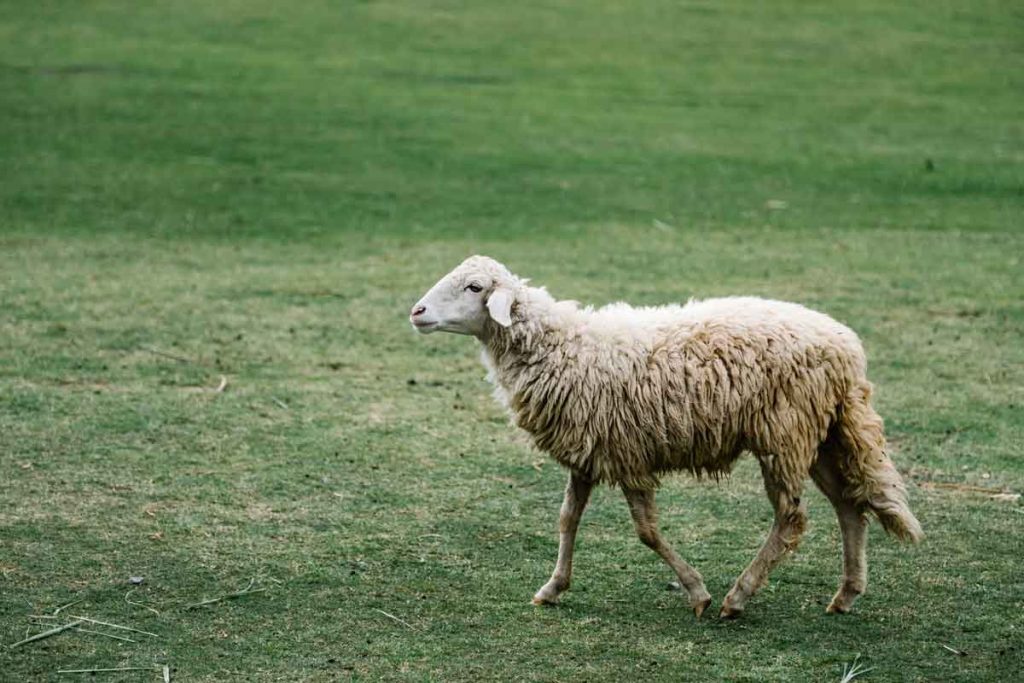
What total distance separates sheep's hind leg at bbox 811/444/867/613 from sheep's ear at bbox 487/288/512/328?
1.40m

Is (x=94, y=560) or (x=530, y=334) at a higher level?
Answer: (x=530, y=334)

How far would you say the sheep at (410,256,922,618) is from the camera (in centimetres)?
532

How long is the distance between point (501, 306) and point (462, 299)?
18 centimetres

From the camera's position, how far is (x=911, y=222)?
13047 mm

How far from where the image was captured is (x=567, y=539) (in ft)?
17.8

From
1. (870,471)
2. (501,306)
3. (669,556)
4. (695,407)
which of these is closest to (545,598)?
(669,556)

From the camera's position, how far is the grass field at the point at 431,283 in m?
5.20

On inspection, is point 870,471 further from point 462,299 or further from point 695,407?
point 462,299

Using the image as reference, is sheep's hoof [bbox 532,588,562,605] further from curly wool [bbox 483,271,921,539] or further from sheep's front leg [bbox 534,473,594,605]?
curly wool [bbox 483,271,921,539]

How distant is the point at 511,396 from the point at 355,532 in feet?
3.47

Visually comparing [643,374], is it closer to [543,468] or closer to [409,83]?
[543,468]

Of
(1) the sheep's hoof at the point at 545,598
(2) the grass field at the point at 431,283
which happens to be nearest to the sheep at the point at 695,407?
(1) the sheep's hoof at the point at 545,598


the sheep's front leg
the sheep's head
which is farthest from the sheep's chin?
the sheep's front leg

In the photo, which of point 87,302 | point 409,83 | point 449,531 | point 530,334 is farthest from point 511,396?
point 409,83
